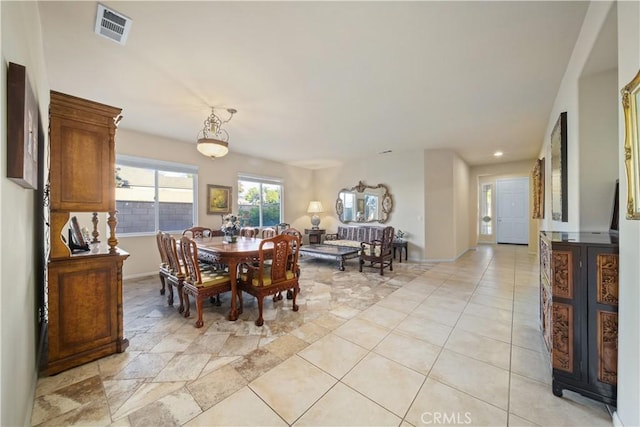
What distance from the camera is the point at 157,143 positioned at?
485cm

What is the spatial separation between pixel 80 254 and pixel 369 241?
217 inches

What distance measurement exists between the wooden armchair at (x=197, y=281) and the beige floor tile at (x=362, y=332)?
1.32 metres

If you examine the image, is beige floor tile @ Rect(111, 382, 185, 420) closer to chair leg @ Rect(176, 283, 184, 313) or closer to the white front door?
chair leg @ Rect(176, 283, 184, 313)

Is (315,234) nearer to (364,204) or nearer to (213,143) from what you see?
(364,204)

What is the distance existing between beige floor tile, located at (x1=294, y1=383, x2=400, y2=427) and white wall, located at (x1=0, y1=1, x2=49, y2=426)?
55.3 inches

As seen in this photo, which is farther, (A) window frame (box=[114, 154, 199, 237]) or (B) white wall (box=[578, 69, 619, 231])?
(A) window frame (box=[114, 154, 199, 237])

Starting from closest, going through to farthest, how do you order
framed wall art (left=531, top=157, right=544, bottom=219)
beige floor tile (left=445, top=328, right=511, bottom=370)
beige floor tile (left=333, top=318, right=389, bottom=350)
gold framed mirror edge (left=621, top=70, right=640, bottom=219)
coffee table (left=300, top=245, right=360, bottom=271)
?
gold framed mirror edge (left=621, top=70, right=640, bottom=219) < beige floor tile (left=445, top=328, right=511, bottom=370) < beige floor tile (left=333, top=318, right=389, bottom=350) < framed wall art (left=531, top=157, right=544, bottom=219) < coffee table (left=300, top=245, right=360, bottom=271)

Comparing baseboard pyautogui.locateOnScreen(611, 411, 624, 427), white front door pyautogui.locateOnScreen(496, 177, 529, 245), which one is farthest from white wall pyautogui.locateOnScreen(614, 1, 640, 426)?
white front door pyautogui.locateOnScreen(496, 177, 529, 245)

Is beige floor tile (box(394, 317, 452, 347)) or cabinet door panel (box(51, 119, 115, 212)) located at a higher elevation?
cabinet door panel (box(51, 119, 115, 212))

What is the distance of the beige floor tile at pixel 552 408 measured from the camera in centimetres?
148

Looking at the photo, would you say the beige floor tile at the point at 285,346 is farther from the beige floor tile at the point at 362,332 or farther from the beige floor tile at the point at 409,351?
the beige floor tile at the point at 409,351

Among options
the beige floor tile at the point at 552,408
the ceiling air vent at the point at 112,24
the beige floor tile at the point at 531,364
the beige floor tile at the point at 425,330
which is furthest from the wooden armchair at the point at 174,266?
the beige floor tile at the point at 531,364

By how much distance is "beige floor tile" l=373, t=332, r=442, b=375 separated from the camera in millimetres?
2021

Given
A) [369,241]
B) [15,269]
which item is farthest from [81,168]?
[369,241]
